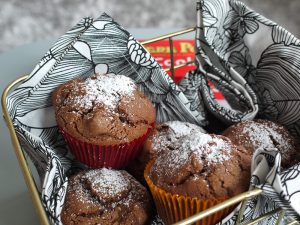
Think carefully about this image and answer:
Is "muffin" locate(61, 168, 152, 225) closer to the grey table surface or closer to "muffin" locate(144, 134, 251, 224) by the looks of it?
"muffin" locate(144, 134, 251, 224)

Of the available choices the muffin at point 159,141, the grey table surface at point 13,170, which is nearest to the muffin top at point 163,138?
the muffin at point 159,141

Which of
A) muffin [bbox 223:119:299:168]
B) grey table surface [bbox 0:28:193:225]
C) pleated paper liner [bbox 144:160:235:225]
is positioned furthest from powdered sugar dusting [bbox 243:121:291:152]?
grey table surface [bbox 0:28:193:225]

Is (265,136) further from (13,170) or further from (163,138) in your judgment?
(13,170)

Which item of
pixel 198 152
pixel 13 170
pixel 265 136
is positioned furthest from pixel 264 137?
pixel 13 170

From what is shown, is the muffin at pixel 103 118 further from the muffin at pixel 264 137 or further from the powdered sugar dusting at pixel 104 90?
the muffin at pixel 264 137

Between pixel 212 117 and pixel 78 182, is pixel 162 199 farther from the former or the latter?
pixel 212 117

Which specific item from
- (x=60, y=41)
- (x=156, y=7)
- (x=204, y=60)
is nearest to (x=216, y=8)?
(x=204, y=60)
